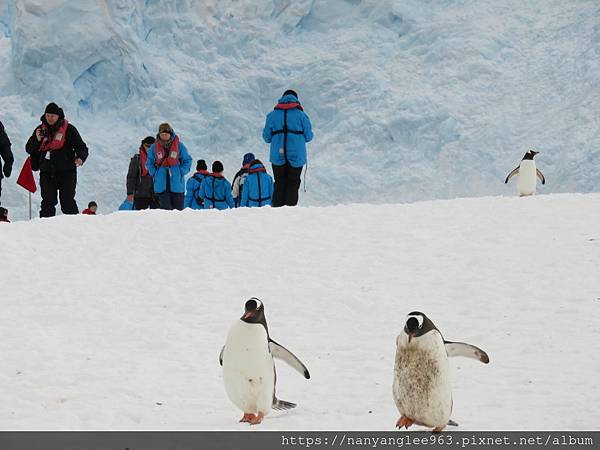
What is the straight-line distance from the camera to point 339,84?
18.9 m

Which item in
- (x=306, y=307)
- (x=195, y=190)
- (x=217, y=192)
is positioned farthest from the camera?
(x=195, y=190)

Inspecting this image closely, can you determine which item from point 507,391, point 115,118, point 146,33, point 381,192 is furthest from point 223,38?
point 507,391

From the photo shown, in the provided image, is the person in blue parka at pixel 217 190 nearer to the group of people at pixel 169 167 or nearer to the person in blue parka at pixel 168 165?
the group of people at pixel 169 167

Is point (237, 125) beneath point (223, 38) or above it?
beneath

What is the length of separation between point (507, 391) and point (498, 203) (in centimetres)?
482

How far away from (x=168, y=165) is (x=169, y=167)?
0.05m

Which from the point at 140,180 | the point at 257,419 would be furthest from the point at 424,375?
the point at 140,180

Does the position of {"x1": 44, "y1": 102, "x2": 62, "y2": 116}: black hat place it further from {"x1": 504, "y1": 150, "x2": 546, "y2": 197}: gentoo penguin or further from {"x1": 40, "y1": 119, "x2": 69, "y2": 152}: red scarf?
{"x1": 504, "y1": 150, "x2": 546, "y2": 197}: gentoo penguin

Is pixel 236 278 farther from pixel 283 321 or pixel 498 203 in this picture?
pixel 498 203

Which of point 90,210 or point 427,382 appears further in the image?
point 90,210

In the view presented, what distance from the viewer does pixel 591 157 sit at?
16.5 m

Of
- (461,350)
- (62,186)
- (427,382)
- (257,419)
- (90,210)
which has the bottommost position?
(257,419)

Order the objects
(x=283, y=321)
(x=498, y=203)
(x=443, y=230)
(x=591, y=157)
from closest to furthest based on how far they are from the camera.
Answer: (x=283, y=321)
(x=443, y=230)
(x=498, y=203)
(x=591, y=157)

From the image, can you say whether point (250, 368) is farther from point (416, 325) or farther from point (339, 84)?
point (339, 84)
